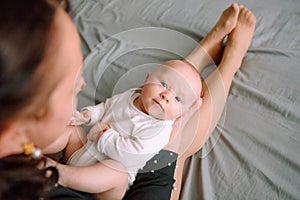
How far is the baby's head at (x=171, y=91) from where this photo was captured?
822mm

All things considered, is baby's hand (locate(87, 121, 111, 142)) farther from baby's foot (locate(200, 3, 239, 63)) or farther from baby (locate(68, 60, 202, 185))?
baby's foot (locate(200, 3, 239, 63))

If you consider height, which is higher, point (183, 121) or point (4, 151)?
point (4, 151)

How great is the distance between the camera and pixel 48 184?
1.91ft

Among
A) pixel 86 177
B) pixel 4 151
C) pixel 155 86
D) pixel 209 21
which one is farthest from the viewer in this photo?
pixel 209 21

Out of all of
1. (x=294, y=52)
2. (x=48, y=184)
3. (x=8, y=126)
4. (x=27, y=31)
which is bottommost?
(x=294, y=52)

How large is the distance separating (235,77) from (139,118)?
353 millimetres

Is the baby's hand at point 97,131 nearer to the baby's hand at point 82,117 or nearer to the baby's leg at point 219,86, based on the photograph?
the baby's hand at point 82,117

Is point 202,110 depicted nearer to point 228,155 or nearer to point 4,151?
point 228,155

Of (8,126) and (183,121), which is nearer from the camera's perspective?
(8,126)

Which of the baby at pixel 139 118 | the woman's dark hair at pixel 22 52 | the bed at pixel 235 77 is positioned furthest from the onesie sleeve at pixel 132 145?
the woman's dark hair at pixel 22 52

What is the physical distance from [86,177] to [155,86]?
28 cm

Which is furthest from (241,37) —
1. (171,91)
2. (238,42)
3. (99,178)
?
(99,178)

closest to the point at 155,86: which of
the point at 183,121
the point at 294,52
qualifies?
the point at 183,121

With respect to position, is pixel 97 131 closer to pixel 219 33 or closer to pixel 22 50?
pixel 22 50
